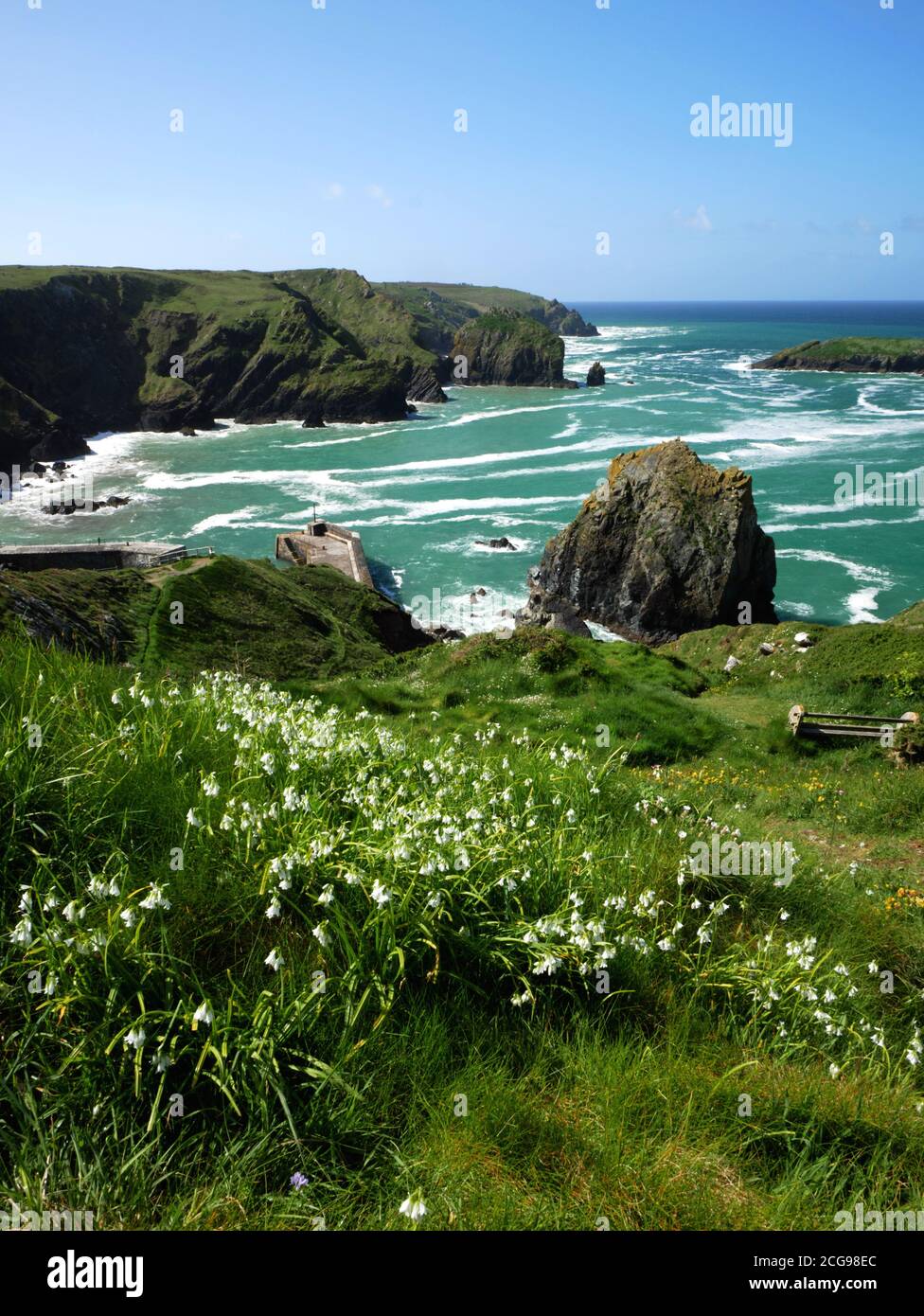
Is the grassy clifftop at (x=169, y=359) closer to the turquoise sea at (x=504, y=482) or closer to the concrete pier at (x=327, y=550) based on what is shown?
the turquoise sea at (x=504, y=482)

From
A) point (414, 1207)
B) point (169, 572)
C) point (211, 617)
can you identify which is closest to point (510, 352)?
point (169, 572)

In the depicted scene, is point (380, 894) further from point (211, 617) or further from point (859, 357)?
point (859, 357)

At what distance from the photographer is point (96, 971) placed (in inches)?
177

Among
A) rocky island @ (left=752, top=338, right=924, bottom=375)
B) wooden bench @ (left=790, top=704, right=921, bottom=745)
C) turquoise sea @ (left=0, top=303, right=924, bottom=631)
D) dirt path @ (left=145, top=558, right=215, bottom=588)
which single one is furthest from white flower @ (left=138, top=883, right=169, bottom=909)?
rocky island @ (left=752, top=338, right=924, bottom=375)

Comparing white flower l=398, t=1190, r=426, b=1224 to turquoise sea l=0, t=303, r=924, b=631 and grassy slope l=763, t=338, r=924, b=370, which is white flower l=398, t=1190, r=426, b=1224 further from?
grassy slope l=763, t=338, r=924, b=370

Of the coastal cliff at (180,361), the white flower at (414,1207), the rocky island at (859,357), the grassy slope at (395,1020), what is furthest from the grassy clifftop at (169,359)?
the white flower at (414,1207)

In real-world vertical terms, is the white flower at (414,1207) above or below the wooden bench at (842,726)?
above

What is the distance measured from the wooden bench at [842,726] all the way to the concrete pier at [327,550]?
132 ft

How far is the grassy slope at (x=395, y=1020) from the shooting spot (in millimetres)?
4027

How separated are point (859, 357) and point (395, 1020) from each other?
640 feet

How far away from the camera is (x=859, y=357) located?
168375 millimetres
